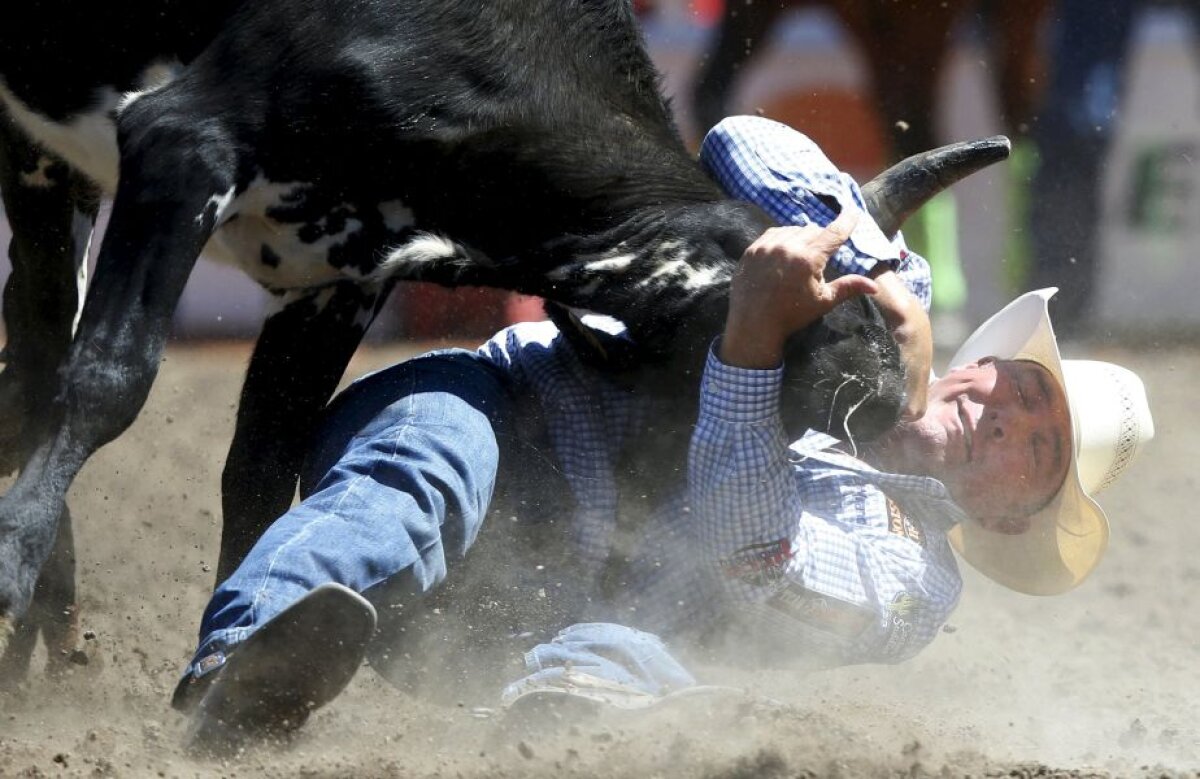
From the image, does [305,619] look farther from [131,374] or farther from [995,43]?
[995,43]

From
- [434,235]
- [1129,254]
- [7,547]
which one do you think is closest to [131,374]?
[7,547]

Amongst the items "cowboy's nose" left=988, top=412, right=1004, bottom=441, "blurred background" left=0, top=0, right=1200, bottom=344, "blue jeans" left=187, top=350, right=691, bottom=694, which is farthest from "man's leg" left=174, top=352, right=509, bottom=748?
"blurred background" left=0, top=0, right=1200, bottom=344

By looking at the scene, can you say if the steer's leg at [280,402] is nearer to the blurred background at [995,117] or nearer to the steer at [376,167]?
the steer at [376,167]

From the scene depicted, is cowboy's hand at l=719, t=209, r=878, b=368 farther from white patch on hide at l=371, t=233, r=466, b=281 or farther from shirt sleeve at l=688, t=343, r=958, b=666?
white patch on hide at l=371, t=233, r=466, b=281

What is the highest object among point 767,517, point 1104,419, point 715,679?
point 767,517

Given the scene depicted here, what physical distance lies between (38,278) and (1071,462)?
7.93ft

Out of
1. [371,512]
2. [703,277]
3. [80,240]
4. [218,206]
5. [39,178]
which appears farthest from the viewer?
[80,240]

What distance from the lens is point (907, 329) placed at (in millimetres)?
3191

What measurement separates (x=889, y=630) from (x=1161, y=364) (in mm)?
3930

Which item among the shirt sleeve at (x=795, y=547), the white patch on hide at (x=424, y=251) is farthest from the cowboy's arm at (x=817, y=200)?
the white patch on hide at (x=424, y=251)

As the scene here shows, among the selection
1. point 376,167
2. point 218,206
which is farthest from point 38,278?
point 376,167

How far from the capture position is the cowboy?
2.90 m

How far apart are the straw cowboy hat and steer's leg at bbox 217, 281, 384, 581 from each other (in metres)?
1.48

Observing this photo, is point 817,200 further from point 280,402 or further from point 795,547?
point 280,402
